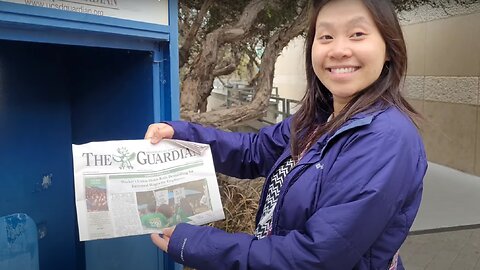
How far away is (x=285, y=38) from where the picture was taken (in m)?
4.58

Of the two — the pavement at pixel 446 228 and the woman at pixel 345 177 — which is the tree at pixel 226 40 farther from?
the woman at pixel 345 177

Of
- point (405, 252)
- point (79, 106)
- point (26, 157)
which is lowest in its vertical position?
point (405, 252)

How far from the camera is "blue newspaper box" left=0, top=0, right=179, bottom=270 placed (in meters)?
1.81

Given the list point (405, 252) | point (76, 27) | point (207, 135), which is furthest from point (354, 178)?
point (405, 252)

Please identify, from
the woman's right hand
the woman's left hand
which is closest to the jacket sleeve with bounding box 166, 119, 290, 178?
the woman's right hand

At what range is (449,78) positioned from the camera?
7484 mm

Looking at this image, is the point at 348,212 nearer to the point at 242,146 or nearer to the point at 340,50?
the point at 340,50

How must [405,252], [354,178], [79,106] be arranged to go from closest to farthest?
[354,178] < [79,106] < [405,252]

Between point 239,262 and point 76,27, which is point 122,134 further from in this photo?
point 239,262

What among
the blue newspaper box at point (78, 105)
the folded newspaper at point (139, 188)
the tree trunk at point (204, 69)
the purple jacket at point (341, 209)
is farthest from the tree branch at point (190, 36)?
the purple jacket at point (341, 209)

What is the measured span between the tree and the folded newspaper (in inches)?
86.9

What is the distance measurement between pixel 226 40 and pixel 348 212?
3.11 meters

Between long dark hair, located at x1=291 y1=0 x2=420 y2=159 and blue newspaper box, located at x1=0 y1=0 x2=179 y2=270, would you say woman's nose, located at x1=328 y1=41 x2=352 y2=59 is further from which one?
blue newspaper box, located at x1=0 y1=0 x2=179 y2=270

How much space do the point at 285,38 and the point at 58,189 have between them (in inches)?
110
